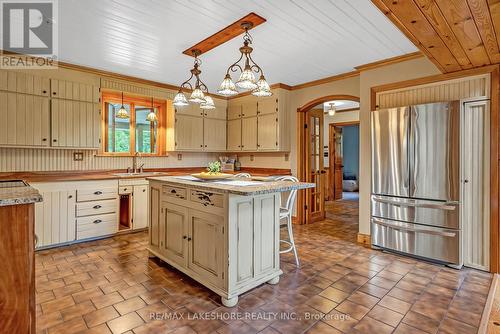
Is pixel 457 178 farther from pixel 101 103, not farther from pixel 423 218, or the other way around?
pixel 101 103

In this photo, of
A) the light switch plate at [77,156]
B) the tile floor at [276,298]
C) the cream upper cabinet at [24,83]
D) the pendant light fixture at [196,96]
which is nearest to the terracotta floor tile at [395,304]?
the tile floor at [276,298]

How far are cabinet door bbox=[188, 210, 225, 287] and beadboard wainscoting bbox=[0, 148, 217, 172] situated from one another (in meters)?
2.72

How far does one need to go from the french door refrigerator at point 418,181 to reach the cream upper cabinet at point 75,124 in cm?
406

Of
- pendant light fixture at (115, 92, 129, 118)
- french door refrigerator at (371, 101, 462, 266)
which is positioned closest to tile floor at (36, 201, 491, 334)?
french door refrigerator at (371, 101, 462, 266)

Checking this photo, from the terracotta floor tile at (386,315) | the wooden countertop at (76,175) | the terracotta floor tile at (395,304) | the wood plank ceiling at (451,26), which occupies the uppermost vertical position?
the wood plank ceiling at (451,26)

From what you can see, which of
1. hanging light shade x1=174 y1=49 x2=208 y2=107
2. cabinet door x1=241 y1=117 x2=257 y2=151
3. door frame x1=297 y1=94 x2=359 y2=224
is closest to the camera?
hanging light shade x1=174 y1=49 x2=208 y2=107

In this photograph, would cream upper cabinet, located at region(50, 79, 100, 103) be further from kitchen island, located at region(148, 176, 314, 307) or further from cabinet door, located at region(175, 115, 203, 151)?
kitchen island, located at region(148, 176, 314, 307)

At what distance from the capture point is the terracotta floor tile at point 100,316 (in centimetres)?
198

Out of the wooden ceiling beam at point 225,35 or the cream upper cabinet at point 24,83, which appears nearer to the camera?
the wooden ceiling beam at point 225,35

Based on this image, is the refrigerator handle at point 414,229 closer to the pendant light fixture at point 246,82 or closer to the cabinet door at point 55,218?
the pendant light fixture at point 246,82

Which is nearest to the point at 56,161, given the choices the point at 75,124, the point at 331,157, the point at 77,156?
the point at 77,156

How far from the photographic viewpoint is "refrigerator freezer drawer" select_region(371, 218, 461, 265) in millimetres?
2967

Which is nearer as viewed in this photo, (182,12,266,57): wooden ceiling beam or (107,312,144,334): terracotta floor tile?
(107,312,144,334): terracotta floor tile

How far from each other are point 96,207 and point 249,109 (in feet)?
10.6
